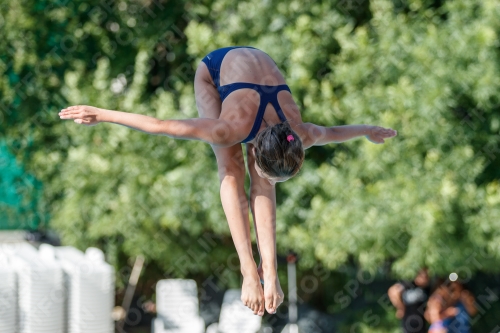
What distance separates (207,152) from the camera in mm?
8344

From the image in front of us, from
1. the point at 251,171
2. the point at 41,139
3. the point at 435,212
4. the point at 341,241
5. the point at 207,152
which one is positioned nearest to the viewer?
the point at 251,171

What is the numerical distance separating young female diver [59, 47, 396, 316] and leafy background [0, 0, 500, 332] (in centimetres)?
318

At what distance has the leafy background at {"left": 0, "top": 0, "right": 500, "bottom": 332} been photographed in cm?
713

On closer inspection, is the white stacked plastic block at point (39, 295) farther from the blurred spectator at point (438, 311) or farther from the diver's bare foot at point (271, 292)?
the diver's bare foot at point (271, 292)

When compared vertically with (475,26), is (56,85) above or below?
below

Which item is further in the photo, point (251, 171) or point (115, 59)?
point (115, 59)

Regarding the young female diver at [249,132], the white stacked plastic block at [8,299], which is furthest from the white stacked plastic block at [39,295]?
the young female diver at [249,132]

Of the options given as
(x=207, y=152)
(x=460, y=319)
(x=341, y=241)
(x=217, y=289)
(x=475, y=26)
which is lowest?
(x=217, y=289)

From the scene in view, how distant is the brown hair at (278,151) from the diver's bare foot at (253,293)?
51 centimetres

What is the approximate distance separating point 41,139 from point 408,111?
420 cm

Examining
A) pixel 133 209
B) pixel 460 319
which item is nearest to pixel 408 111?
pixel 460 319

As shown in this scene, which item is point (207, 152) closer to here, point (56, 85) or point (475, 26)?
point (56, 85)

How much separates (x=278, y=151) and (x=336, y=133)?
576 mm

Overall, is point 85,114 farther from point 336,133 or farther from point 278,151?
point 336,133
